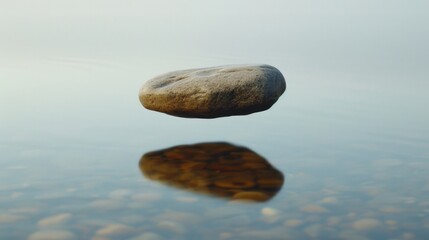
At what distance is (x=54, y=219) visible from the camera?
12.0 feet

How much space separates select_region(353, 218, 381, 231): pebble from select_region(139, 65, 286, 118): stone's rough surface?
8.35ft

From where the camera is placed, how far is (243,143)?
640 cm

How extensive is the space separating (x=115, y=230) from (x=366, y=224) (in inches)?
64.0

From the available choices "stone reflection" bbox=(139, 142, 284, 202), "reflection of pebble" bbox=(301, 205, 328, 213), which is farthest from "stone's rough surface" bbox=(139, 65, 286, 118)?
"reflection of pebble" bbox=(301, 205, 328, 213)

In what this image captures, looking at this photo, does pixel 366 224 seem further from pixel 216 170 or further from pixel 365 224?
pixel 216 170

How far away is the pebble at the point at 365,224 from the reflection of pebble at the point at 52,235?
1801 mm

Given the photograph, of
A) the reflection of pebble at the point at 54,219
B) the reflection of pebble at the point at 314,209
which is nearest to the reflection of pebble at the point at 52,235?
the reflection of pebble at the point at 54,219

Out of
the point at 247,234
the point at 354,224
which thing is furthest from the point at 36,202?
the point at 354,224

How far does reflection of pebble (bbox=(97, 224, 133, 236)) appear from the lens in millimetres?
3404

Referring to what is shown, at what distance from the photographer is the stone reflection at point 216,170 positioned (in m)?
4.47

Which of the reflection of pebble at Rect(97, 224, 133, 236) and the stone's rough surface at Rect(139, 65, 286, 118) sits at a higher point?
the stone's rough surface at Rect(139, 65, 286, 118)

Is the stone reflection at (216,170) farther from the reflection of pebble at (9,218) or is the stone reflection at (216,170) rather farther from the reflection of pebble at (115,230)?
the reflection of pebble at (9,218)

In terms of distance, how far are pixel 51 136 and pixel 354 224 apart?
159 inches

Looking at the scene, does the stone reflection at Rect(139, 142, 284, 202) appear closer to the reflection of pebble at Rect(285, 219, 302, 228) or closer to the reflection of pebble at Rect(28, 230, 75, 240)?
the reflection of pebble at Rect(285, 219, 302, 228)
